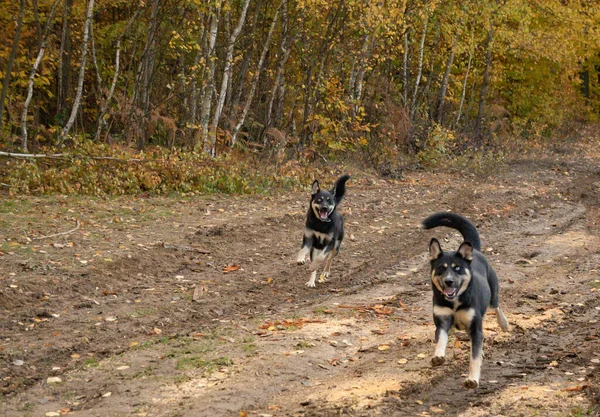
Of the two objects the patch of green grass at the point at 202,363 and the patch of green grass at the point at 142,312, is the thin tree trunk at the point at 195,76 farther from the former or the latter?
the patch of green grass at the point at 202,363

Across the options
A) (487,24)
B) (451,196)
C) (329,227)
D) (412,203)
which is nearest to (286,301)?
(329,227)

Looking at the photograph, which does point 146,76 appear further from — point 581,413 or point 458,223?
point 581,413

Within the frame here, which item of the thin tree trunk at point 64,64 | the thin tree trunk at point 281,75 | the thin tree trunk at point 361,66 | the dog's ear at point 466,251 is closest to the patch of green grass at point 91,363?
the dog's ear at point 466,251

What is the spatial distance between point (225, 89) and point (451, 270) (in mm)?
14485

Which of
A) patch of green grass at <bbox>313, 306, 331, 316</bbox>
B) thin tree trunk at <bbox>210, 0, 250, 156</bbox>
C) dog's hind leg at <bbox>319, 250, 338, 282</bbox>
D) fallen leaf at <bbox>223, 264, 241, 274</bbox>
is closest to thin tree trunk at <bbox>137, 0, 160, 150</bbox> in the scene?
thin tree trunk at <bbox>210, 0, 250, 156</bbox>

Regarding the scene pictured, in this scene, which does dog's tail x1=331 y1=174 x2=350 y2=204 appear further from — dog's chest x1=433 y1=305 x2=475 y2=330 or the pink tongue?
the pink tongue

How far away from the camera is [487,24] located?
32.0m

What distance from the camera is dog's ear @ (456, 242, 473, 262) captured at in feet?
23.7

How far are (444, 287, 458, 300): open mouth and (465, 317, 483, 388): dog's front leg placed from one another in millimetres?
290

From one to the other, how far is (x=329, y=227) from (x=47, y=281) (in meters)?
3.93

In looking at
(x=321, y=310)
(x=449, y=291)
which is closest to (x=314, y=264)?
(x=321, y=310)

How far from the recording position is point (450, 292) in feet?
22.7

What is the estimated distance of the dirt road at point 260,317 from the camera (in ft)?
21.7

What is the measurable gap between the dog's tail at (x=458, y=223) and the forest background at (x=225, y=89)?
10463mm
